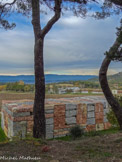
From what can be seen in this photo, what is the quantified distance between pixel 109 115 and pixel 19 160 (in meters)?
4.73

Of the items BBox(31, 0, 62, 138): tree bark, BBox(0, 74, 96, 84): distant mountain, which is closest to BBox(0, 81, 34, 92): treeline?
BBox(0, 74, 96, 84): distant mountain

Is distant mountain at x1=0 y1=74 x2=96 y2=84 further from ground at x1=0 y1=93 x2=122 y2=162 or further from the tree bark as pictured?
ground at x1=0 y1=93 x2=122 y2=162

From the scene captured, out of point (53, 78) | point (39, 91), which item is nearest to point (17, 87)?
point (53, 78)

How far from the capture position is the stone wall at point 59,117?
19.2 feet

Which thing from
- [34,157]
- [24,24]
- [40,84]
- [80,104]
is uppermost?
[24,24]

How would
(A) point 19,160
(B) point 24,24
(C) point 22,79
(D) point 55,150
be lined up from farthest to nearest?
1. (C) point 22,79
2. (B) point 24,24
3. (D) point 55,150
4. (A) point 19,160

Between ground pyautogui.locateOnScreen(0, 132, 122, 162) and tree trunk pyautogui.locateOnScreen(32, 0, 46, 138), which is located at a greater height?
tree trunk pyautogui.locateOnScreen(32, 0, 46, 138)

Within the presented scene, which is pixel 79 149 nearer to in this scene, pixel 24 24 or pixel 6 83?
pixel 24 24

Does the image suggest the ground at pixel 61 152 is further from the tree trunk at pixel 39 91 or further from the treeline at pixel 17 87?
the treeline at pixel 17 87

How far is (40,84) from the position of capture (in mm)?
4469

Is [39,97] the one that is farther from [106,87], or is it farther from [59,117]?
[59,117]

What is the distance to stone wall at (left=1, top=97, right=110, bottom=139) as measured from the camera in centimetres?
585

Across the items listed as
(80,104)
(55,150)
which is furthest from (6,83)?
(55,150)

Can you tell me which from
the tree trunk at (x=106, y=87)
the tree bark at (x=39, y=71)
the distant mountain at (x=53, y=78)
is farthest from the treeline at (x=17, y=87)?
the tree bark at (x=39, y=71)
